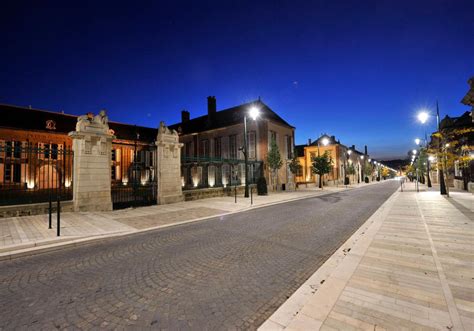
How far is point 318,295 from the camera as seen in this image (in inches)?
129

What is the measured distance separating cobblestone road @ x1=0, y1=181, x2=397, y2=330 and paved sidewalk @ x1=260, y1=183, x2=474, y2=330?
0.37 meters

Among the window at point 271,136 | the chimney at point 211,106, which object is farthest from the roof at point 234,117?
the window at point 271,136

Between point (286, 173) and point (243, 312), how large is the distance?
94.4 feet

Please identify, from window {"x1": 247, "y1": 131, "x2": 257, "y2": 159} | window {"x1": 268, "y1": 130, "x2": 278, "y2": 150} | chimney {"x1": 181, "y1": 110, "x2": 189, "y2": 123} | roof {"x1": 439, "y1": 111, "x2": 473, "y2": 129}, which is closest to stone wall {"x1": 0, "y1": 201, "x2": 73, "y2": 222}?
window {"x1": 247, "y1": 131, "x2": 257, "y2": 159}

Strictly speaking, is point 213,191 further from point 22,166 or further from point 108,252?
point 22,166

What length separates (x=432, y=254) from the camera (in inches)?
193

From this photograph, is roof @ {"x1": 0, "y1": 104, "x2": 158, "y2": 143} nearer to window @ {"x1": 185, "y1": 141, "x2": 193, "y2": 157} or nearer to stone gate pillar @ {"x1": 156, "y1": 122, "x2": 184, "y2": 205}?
window @ {"x1": 185, "y1": 141, "x2": 193, "y2": 157}

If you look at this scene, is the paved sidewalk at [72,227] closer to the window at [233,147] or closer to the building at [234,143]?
the building at [234,143]

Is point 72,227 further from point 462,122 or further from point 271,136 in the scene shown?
point 462,122

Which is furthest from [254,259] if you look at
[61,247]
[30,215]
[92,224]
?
[30,215]

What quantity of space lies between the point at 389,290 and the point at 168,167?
1324cm

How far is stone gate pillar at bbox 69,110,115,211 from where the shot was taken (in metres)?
10.9

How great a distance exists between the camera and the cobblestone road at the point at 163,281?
290cm

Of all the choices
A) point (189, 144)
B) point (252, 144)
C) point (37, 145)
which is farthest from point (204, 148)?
point (37, 145)
